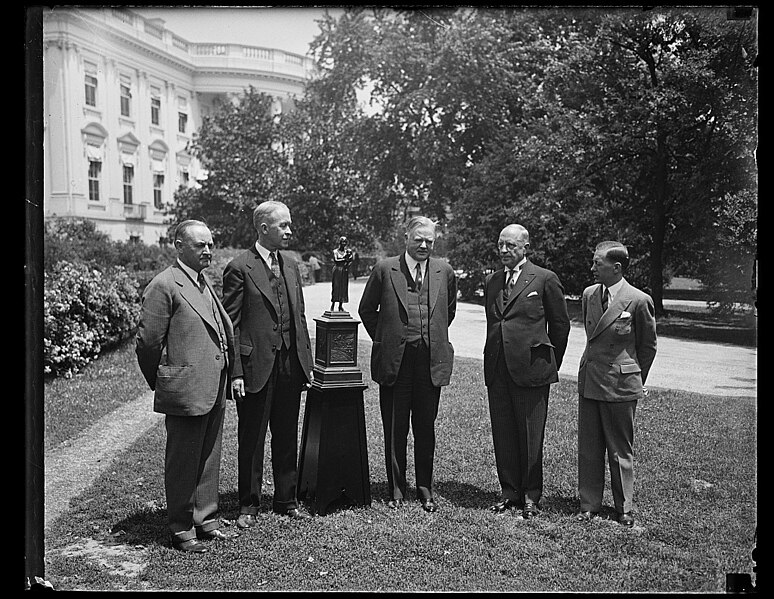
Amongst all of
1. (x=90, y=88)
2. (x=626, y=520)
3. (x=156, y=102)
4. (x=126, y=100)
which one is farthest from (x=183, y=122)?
(x=626, y=520)

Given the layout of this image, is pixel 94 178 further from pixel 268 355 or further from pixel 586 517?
pixel 586 517

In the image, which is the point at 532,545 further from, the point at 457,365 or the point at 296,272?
the point at 457,365

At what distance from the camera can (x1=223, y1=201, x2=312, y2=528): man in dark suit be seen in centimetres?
504

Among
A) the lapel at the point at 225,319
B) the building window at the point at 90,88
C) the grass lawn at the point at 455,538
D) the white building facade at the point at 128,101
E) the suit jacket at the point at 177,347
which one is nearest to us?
the grass lawn at the point at 455,538

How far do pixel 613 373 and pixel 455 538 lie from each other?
1.64m

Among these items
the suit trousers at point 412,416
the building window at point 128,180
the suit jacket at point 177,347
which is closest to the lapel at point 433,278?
the suit trousers at point 412,416

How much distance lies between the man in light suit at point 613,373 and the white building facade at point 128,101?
3462mm

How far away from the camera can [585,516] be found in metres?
5.28

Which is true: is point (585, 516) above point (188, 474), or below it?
below

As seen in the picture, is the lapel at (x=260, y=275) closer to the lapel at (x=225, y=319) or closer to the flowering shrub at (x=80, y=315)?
the lapel at (x=225, y=319)

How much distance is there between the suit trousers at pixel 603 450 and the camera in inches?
204

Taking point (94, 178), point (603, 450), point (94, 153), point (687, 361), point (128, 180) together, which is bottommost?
point (603, 450)
